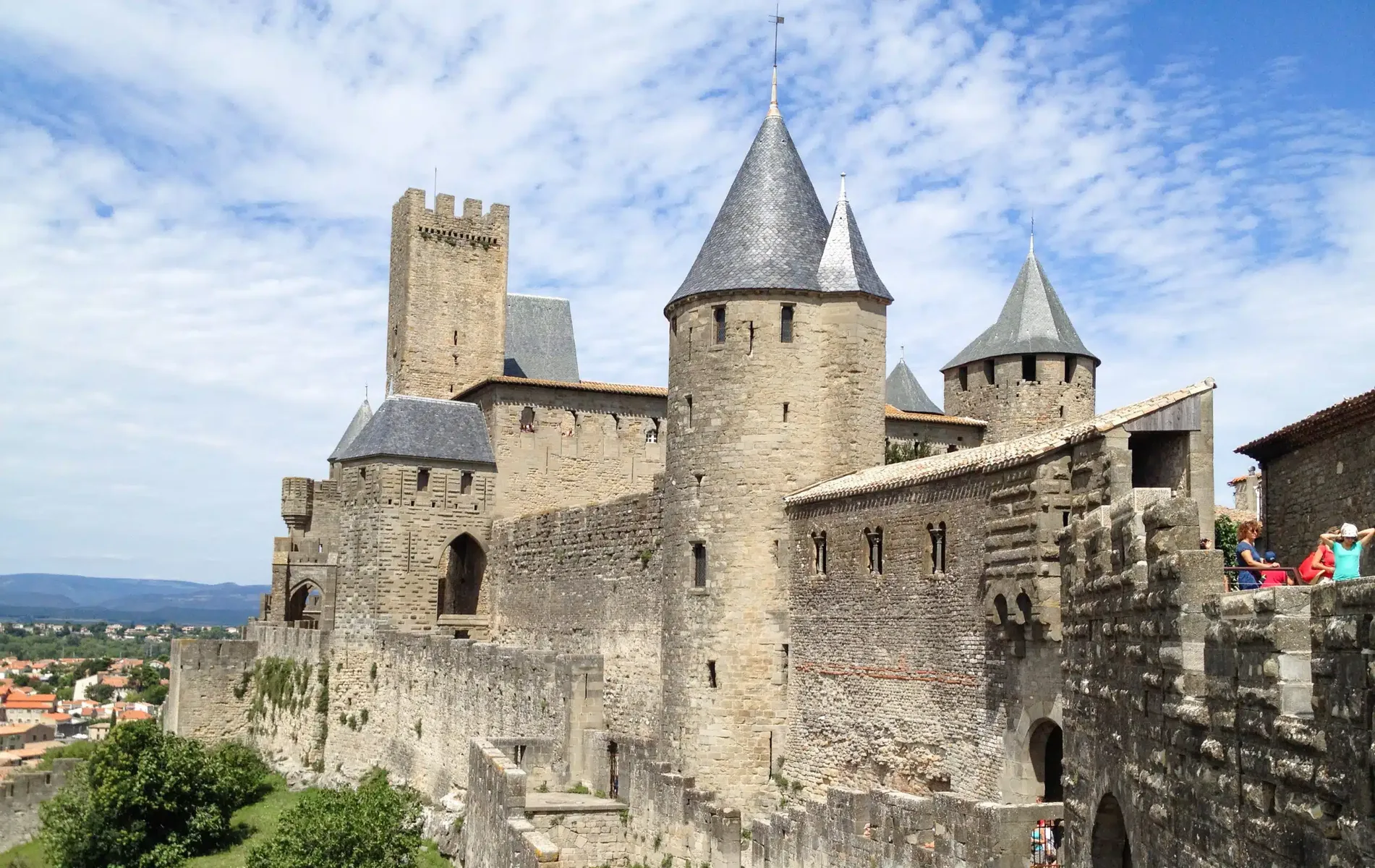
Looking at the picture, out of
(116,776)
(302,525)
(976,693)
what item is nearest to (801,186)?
(976,693)

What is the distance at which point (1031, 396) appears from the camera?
1432 inches

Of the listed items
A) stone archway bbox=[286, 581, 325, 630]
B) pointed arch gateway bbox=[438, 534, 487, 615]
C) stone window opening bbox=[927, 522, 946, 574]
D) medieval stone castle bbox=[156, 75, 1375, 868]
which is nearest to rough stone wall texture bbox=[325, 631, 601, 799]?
medieval stone castle bbox=[156, 75, 1375, 868]

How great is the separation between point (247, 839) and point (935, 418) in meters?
19.6

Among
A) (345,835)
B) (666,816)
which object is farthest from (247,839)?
(666,816)

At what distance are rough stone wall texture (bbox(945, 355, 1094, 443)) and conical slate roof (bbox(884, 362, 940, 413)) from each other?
→ 3.85 metres

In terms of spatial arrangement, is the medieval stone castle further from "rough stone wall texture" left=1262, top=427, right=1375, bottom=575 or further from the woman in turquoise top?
"rough stone wall texture" left=1262, top=427, right=1375, bottom=575

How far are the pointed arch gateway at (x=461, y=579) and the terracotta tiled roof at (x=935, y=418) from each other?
11.3 m

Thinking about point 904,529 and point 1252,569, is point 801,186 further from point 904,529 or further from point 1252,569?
point 1252,569

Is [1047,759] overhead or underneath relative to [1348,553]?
underneath

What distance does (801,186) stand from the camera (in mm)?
24391

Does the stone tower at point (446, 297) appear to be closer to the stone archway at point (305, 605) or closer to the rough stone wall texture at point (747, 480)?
the stone archway at point (305, 605)

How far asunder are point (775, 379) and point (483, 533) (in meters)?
14.6

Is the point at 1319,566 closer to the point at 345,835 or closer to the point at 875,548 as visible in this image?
the point at 875,548

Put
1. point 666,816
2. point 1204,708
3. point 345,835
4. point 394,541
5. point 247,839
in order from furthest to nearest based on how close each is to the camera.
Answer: point 394,541
point 247,839
point 345,835
point 666,816
point 1204,708
